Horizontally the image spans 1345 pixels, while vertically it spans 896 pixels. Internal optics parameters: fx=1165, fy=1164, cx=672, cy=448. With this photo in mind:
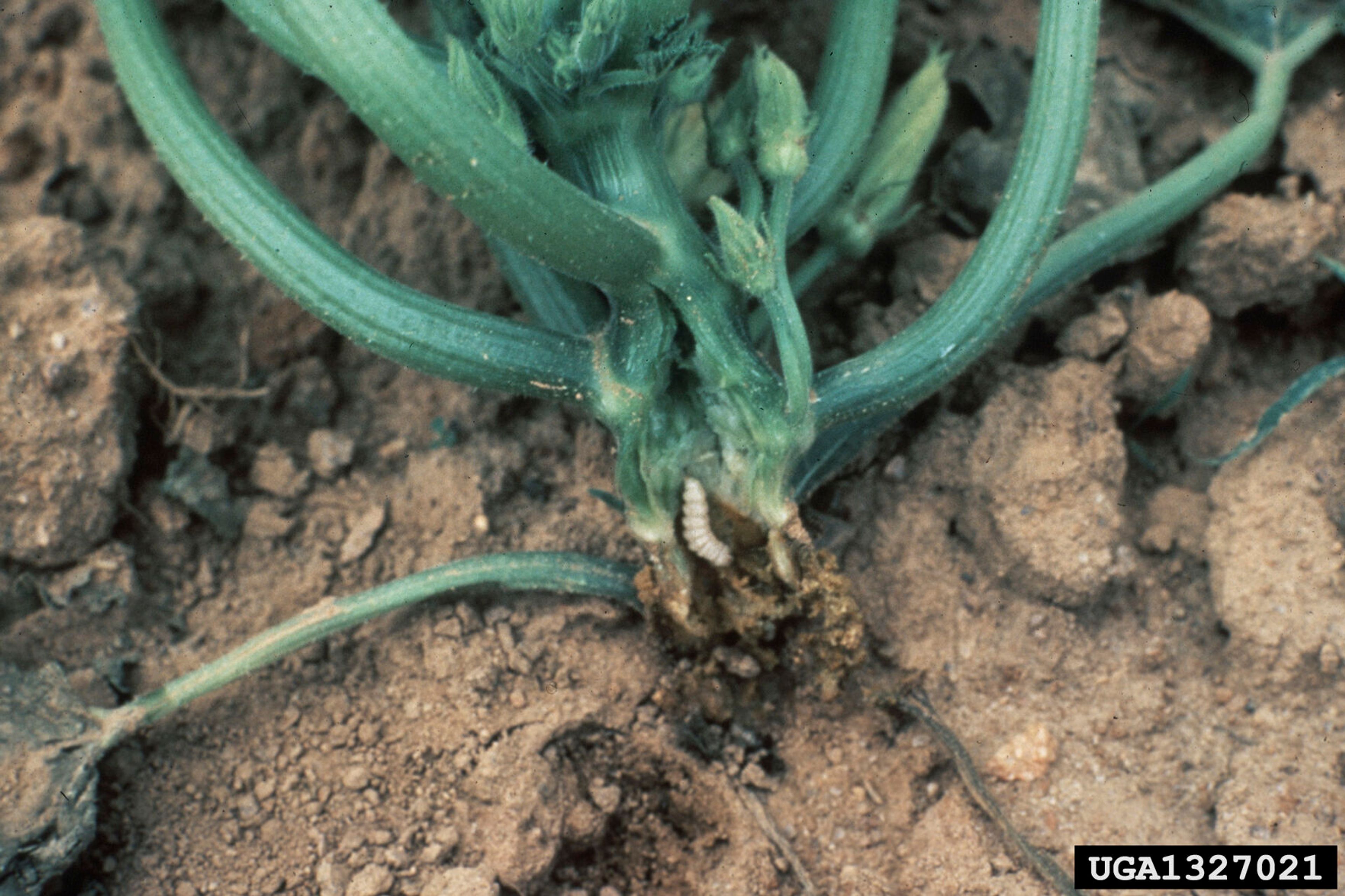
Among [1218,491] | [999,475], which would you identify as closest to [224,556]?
[999,475]

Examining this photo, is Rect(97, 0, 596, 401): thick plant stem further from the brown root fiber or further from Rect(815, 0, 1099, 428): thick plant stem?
Rect(815, 0, 1099, 428): thick plant stem

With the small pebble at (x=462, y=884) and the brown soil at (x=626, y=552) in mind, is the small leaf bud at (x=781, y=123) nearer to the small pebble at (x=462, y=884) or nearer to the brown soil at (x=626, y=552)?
the brown soil at (x=626, y=552)

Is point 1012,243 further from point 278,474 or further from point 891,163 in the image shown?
point 278,474

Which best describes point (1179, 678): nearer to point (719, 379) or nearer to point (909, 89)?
point (719, 379)

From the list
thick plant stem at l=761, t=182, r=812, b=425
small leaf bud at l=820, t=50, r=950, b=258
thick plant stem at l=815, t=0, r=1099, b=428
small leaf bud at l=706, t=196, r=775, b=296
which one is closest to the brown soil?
small leaf bud at l=820, t=50, r=950, b=258

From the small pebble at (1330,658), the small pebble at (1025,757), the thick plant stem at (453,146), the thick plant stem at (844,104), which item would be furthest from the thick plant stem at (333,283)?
the small pebble at (1330,658)

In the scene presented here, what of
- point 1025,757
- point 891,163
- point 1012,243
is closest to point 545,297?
point 891,163
